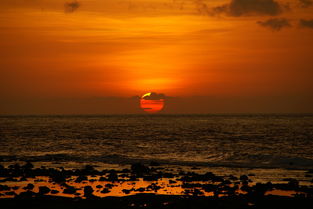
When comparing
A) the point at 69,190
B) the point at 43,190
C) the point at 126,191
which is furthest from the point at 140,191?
the point at 43,190

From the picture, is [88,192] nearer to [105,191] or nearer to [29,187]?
[105,191]

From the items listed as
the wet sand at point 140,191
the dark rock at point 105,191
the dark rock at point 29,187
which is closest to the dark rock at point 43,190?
the wet sand at point 140,191

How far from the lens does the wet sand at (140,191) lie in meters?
21.5

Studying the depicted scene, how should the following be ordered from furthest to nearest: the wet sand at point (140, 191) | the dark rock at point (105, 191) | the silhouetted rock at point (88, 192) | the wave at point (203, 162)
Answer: the wave at point (203, 162) → the dark rock at point (105, 191) → the silhouetted rock at point (88, 192) → the wet sand at point (140, 191)

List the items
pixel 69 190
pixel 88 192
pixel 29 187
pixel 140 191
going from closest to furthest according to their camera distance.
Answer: pixel 88 192, pixel 69 190, pixel 140 191, pixel 29 187

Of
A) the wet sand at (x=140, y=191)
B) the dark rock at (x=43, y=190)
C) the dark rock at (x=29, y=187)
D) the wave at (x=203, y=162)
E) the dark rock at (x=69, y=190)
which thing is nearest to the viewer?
the wet sand at (x=140, y=191)

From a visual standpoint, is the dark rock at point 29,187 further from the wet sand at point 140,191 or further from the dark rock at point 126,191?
the dark rock at point 126,191

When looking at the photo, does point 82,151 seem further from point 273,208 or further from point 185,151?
point 273,208

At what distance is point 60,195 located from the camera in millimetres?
24359

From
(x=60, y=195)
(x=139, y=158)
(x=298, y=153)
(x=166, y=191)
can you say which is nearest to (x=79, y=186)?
(x=60, y=195)

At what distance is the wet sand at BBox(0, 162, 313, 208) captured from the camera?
21.5 metres

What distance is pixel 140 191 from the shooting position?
25.9 m

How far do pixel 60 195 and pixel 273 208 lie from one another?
11.6 m

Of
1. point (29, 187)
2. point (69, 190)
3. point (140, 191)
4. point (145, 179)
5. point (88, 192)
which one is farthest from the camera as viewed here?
point (145, 179)
